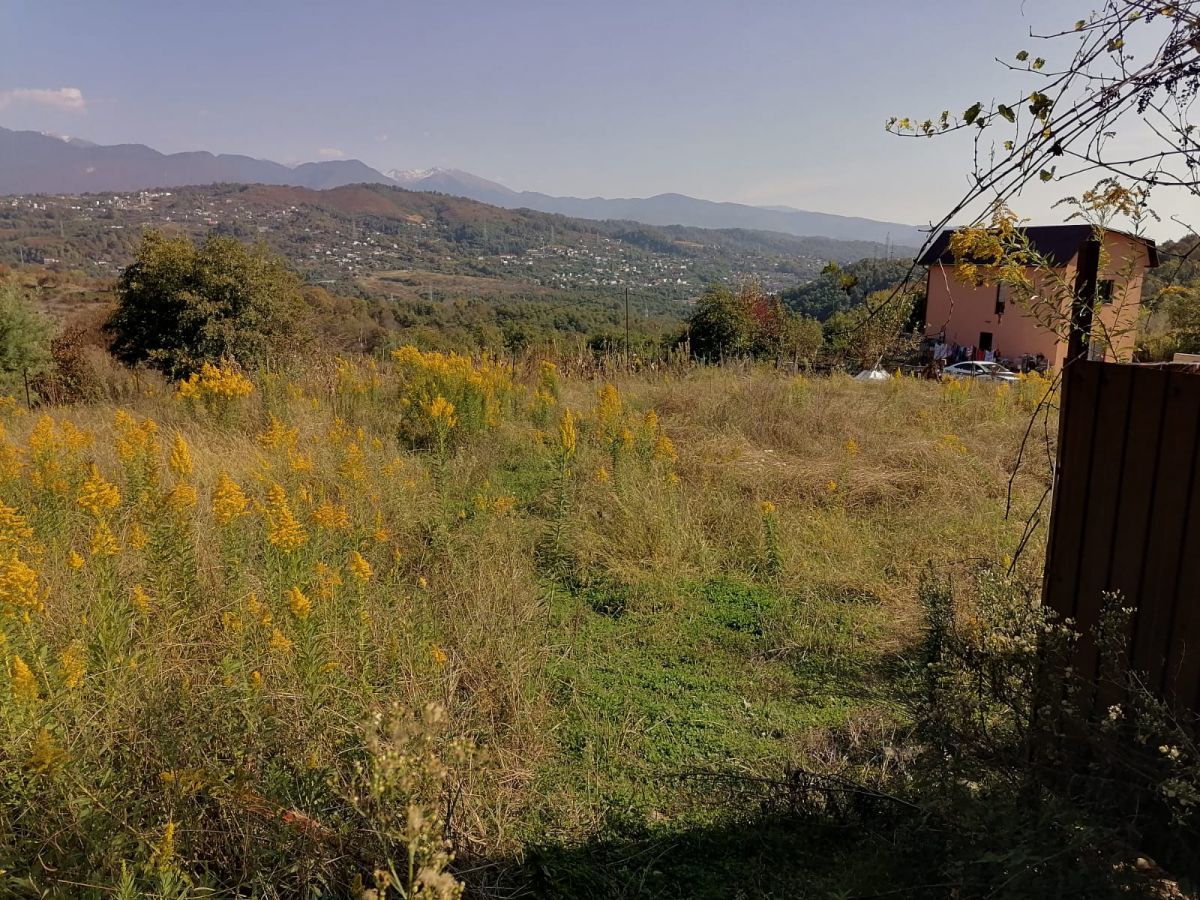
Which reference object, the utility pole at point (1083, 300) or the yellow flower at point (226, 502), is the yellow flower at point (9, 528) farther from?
the utility pole at point (1083, 300)

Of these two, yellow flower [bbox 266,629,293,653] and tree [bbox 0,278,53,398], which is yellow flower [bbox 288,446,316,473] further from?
tree [bbox 0,278,53,398]

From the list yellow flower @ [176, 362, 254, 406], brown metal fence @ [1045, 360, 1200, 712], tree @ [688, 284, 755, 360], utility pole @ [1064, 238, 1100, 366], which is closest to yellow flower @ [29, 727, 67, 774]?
brown metal fence @ [1045, 360, 1200, 712]

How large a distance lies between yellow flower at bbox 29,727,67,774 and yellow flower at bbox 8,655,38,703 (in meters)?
0.13

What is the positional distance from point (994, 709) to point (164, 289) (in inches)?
468

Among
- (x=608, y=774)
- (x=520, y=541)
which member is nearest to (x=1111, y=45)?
(x=608, y=774)

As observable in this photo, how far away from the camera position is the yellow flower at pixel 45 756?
173cm

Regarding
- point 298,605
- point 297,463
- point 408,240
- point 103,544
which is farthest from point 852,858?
point 408,240

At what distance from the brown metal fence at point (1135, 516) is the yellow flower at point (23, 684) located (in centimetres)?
274

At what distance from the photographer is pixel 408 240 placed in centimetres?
9000

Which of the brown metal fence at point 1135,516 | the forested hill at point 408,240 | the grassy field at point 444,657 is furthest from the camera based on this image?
the forested hill at point 408,240

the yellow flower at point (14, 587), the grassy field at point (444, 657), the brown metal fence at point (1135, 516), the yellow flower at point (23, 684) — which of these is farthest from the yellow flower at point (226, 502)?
the brown metal fence at point (1135, 516)

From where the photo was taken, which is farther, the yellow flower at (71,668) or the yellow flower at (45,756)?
the yellow flower at (71,668)

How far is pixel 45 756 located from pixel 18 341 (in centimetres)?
1106

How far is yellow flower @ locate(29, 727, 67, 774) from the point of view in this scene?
68.2 inches
